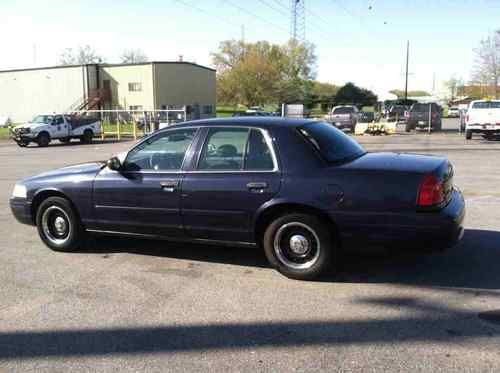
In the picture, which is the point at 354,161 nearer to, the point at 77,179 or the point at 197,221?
the point at 197,221

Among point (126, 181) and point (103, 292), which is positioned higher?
point (126, 181)

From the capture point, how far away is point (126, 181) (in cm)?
554

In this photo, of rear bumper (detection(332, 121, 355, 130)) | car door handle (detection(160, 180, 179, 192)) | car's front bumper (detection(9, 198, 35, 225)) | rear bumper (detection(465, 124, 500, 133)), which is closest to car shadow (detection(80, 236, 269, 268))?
car's front bumper (detection(9, 198, 35, 225))

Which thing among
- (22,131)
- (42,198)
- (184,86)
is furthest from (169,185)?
(184,86)

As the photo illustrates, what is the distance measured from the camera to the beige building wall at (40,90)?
50.4m

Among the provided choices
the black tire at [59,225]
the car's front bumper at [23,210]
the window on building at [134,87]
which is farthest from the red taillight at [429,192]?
the window on building at [134,87]

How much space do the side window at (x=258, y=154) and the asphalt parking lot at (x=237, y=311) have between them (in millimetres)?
1076

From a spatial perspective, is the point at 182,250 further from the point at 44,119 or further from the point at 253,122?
the point at 44,119

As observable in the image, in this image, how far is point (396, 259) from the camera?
18.1 feet

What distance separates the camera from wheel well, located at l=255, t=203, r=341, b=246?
4.78m

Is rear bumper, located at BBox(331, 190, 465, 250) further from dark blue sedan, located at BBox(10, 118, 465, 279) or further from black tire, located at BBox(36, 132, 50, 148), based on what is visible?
black tire, located at BBox(36, 132, 50, 148)

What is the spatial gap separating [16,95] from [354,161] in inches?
2167

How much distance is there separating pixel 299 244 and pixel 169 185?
146cm

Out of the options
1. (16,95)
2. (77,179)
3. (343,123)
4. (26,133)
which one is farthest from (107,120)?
(77,179)
